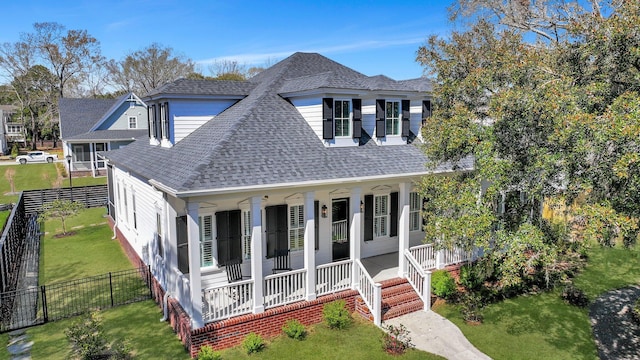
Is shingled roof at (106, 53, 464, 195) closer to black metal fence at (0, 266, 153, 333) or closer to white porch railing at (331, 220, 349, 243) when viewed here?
white porch railing at (331, 220, 349, 243)

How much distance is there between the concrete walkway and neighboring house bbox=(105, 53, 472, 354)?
83 centimetres

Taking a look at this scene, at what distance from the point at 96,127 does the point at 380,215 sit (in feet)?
114

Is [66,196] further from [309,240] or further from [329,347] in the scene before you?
[329,347]

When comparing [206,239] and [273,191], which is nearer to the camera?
[273,191]

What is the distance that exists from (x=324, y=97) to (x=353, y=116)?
120 centimetres

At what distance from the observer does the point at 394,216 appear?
15383mm

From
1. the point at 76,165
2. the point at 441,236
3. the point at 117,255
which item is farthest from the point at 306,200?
the point at 76,165

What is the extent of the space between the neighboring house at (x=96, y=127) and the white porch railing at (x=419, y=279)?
1293 inches

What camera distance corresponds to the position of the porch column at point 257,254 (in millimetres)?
10234

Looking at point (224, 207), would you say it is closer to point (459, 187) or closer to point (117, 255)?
point (459, 187)

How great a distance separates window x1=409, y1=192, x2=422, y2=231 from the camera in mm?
15869

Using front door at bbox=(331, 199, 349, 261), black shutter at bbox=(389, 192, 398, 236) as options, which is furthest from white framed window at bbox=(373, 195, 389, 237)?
front door at bbox=(331, 199, 349, 261)

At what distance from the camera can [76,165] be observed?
38312 millimetres

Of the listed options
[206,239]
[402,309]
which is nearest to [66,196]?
[206,239]
